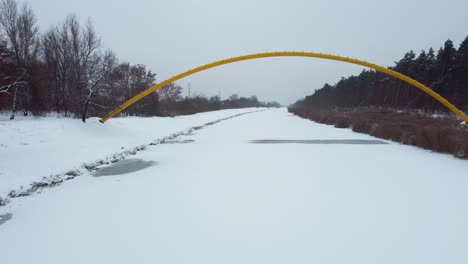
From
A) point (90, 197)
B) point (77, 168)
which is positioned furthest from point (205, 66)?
point (90, 197)

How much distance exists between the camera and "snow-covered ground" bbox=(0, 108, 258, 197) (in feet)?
29.6

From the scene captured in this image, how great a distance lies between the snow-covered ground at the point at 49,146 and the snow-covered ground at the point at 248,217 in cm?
149

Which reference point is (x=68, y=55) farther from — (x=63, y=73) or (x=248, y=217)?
(x=248, y=217)

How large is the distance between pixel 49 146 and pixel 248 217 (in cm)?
955

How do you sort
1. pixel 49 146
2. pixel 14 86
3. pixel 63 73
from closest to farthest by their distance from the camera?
1. pixel 49 146
2. pixel 14 86
3. pixel 63 73

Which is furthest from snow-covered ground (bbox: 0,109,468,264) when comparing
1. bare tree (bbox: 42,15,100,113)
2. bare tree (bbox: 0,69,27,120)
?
bare tree (bbox: 42,15,100,113)

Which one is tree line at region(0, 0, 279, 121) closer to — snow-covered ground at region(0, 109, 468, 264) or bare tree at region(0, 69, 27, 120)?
bare tree at region(0, 69, 27, 120)

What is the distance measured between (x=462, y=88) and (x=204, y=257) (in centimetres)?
4627

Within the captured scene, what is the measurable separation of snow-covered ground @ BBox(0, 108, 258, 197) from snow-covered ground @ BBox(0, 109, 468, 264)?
1489 millimetres

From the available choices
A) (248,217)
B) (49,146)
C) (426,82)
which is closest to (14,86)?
(49,146)

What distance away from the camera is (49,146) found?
40.0 ft

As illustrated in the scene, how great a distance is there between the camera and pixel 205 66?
27.6m

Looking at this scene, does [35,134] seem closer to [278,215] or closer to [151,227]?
[151,227]

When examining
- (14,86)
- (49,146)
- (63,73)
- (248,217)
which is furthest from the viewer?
(63,73)
